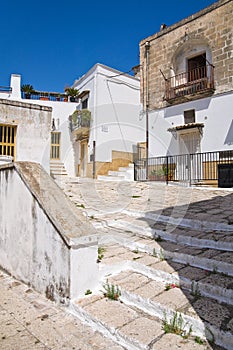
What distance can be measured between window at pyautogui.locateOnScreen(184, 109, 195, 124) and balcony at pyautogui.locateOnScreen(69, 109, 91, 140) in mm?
6142

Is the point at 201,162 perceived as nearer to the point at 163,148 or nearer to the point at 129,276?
the point at 163,148

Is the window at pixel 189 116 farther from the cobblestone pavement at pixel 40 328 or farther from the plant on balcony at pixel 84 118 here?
the cobblestone pavement at pixel 40 328

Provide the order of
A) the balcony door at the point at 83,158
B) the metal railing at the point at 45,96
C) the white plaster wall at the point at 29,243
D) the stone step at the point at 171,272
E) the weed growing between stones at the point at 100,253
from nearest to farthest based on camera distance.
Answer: the stone step at the point at 171,272 < the white plaster wall at the point at 29,243 < the weed growing between stones at the point at 100,253 < the balcony door at the point at 83,158 < the metal railing at the point at 45,96

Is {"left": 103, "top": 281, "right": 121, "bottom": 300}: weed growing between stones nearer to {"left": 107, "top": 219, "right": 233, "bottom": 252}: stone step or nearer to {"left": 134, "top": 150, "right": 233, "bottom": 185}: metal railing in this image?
{"left": 107, "top": 219, "right": 233, "bottom": 252}: stone step

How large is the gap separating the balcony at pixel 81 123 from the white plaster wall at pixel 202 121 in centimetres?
406

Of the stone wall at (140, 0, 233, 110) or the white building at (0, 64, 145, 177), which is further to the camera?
the white building at (0, 64, 145, 177)

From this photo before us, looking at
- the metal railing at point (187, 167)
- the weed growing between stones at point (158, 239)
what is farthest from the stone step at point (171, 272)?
the metal railing at point (187, 167)

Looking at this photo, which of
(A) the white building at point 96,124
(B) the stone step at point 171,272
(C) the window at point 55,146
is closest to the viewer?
(B) the stone step at point 171,272

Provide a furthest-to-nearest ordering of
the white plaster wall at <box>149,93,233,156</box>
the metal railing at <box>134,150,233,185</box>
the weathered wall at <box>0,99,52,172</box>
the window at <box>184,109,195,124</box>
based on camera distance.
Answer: the window at <box>184,109,195,124</box>
the white plaster wall at <box>149,93,233,156</box>
the metal railing at <box>134,150,233,185</box>
the weathered wall at <box>0,99,52,172</box>

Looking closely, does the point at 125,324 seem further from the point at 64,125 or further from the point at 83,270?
the point at 64,125

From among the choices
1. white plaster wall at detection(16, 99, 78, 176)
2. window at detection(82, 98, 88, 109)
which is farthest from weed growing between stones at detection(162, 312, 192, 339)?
window at detection(82, 98, 88, 109)

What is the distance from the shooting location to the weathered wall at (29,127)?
8766 millimetres

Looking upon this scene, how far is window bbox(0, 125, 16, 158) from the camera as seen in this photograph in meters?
8.78

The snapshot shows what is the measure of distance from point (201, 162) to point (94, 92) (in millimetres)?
8249
